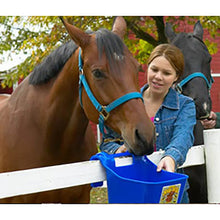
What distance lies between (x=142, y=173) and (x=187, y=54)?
179 cm

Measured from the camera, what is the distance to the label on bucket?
1349mm

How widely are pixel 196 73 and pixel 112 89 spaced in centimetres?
131

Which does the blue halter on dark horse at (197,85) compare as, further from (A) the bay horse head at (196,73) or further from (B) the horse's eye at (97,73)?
(B) the horse's eye at (97,73)

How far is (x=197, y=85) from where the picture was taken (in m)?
2.76

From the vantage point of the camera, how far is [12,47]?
6.59m

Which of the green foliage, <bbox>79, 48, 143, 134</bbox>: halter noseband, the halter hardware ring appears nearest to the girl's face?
<bbox>79, 48, 143, 134</bbox>: halter noseband

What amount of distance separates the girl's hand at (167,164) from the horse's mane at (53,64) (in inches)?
42.7

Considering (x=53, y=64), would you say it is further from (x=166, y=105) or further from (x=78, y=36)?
(x=166, y=105)

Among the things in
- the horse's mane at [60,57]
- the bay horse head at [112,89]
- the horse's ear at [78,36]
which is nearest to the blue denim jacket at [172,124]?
the bay horse head at [112,89]

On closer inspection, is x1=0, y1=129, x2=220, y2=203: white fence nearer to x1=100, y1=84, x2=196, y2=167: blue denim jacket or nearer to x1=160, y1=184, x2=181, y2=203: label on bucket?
x1=100, y1=84, x2=196, y2=167: blue denim jacket

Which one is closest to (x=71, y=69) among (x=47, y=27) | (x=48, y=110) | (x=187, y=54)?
(x=48, y=110)

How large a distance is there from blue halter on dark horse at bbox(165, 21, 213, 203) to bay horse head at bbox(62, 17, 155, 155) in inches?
38.4
